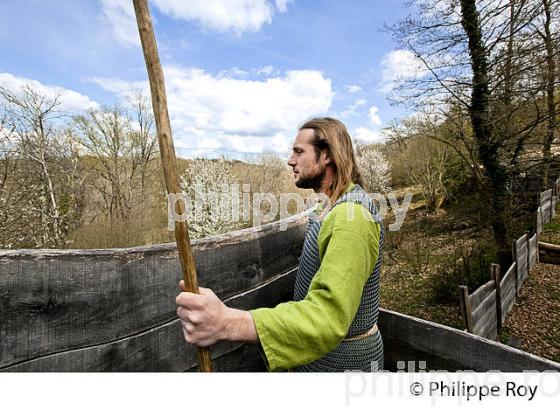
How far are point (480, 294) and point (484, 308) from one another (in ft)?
0.99

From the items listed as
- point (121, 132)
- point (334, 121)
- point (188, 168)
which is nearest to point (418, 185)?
point (188, 168)

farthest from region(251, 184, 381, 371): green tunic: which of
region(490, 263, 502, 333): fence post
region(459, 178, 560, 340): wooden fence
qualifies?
region(490, 263, 502, 333): fence post

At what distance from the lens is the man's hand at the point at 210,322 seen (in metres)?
0.90

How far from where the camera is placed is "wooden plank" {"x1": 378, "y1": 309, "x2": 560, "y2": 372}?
143 centimetres

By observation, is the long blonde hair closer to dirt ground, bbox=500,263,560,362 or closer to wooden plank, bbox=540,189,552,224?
dirt ground, bbox=500,263,560,362

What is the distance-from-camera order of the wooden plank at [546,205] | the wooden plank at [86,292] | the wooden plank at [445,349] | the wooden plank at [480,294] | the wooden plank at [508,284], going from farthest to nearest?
the wooden plank at [546,205] < the wooden plank at [508,284] < the wooden plank at [480,294] < the wooden plank at [445,349] < the wooden plank at [86,292]

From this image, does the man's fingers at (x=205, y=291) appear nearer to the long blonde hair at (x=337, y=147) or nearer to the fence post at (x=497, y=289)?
the long blonde hair at (x=337, y=147)

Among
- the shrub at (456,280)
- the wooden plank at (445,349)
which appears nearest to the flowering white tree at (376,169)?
the shrub at (456,280)

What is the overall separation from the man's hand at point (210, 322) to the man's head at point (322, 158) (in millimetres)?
823

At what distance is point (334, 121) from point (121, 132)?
25.3 metres

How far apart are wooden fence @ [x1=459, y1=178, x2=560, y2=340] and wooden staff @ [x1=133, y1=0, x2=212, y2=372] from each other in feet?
15.0

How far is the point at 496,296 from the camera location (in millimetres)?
6051

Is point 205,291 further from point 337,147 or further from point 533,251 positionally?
point 533,251

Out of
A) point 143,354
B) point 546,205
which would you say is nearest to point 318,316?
point 143,354
